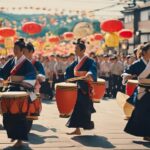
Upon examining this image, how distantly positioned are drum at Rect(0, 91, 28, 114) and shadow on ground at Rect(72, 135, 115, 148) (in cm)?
108

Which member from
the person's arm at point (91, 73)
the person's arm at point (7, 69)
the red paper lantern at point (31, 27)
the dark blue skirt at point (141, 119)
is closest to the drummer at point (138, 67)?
the dark blue skirt at point (141, 119)

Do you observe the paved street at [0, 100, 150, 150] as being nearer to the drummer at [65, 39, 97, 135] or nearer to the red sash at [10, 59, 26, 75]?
the drummer at [65, 39, 97, 135]

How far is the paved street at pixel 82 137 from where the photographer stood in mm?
6926

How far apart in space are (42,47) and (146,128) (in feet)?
127

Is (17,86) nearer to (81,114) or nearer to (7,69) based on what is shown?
(7,69)

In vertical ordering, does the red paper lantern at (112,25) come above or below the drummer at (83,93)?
above

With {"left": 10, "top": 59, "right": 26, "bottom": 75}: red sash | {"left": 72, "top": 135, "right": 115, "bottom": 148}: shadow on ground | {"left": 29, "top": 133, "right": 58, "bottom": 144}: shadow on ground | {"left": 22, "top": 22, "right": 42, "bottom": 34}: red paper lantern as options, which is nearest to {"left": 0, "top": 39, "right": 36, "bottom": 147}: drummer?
{"left": 10, "top": 59, "right": 26, "bottom": 75}: red sash

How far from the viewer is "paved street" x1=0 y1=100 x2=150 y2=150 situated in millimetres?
6926

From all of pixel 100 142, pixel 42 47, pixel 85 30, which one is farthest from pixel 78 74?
pixel 42 47

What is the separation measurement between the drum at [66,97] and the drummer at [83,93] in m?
0.09

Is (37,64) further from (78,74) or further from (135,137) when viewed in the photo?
(135,137)

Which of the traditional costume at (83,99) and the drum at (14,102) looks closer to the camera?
the drum at (14,102)

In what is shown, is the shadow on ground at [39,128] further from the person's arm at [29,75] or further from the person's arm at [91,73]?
the person's arm at [29,75]

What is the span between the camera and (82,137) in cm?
773
